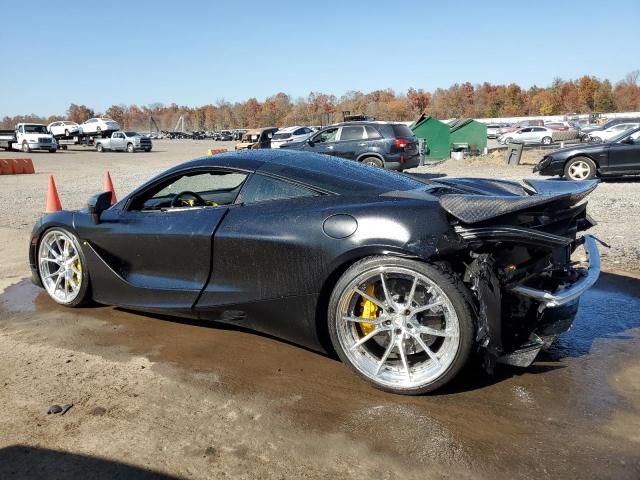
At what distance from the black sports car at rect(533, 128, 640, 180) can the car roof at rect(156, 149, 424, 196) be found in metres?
10.5

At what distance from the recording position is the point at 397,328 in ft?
9.97

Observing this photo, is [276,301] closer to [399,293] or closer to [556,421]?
[399,293]

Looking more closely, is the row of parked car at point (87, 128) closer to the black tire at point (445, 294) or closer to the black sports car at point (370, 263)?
the black sports car at point (370, 263)

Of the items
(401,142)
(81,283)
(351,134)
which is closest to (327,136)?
(351,134)

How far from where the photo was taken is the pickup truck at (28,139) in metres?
36.7

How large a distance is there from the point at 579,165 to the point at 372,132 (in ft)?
17.5

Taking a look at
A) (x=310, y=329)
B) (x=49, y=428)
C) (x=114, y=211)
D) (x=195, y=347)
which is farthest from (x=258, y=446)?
(x=114, y=211)

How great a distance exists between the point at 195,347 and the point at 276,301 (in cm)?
81

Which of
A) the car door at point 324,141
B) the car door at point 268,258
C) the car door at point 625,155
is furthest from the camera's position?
the car door at point 324,141

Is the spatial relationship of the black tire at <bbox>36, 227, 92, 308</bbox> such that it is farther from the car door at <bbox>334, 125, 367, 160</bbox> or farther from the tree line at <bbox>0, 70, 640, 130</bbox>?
the tree line at <bbox>0, 70, 640, 130</bbox>

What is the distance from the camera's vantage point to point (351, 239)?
3.06 meters

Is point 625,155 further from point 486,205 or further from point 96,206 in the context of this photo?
point 96,206

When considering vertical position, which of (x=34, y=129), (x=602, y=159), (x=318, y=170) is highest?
(x=34, y=129)

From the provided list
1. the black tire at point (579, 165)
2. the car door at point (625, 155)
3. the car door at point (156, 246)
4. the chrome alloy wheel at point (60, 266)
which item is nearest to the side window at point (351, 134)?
the black tire at point (579, 165)
